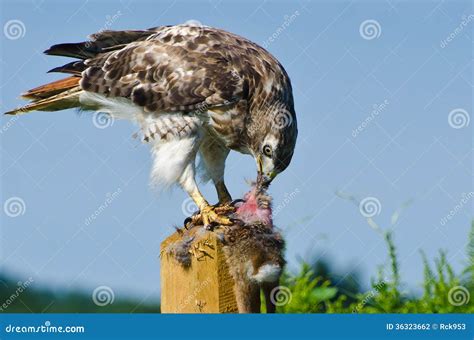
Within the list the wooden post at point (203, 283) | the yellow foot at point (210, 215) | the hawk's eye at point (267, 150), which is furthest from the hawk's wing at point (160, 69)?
the wooden post at point (203, 283)

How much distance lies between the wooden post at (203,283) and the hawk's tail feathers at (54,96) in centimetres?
297

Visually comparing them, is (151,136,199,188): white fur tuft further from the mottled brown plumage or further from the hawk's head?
the hawk's head

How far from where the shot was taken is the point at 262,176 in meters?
6.62

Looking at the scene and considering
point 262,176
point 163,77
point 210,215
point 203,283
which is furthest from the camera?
point 163,77

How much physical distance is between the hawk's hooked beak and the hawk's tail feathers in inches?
73.9

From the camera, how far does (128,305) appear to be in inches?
294

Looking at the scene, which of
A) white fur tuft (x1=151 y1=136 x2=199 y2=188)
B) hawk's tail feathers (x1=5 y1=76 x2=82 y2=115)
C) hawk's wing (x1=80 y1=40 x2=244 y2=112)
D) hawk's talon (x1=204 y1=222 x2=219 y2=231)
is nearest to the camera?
hawk's talon (x1=204 y1=222 x2=219 y2=231)

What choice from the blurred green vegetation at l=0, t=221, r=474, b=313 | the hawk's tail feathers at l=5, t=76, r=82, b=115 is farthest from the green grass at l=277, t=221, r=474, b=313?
the hawk's tail feathers at l=5, t=76, r=82, b=115

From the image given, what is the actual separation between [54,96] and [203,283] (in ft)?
11.2

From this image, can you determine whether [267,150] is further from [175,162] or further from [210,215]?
[210,215]

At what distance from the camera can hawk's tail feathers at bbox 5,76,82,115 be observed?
7.94m

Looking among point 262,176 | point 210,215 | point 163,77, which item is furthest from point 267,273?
point 163,77

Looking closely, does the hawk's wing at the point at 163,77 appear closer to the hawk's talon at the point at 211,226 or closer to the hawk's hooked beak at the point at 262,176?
the hawk's hooked beak at the point at 262,176

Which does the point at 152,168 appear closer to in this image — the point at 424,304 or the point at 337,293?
the point at 337,293
